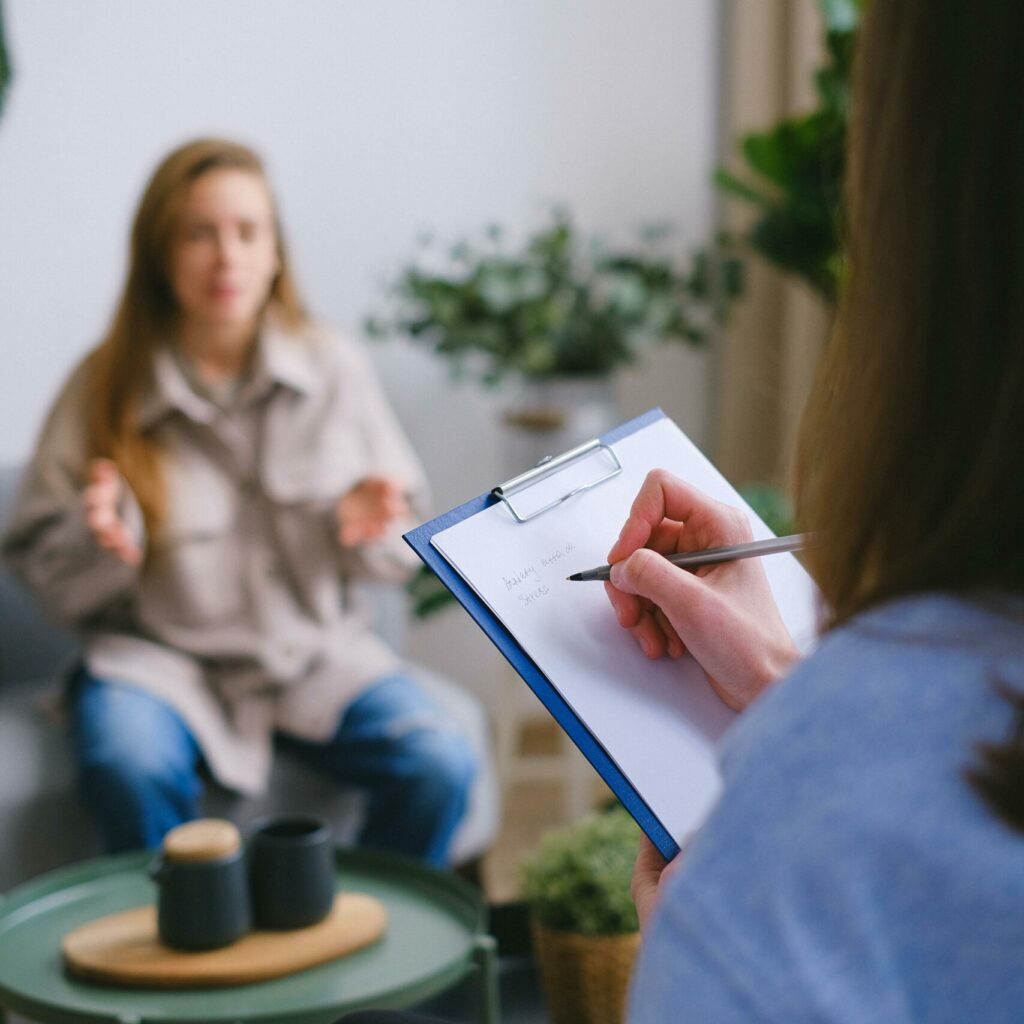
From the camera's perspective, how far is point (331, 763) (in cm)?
187

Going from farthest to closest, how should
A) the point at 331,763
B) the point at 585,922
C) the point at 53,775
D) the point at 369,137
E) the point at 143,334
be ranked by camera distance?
Answer: the point at 369,137
the point at 143,334
the point at 331,763
the point at 53,775
the point at 585,922

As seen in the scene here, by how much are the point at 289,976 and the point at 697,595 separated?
0.70 m

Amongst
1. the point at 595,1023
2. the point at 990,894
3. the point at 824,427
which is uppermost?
the point at 824,427

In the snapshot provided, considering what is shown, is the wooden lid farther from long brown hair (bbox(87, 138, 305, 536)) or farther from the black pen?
long brown hair (bbox(87, 138, 305, 536))

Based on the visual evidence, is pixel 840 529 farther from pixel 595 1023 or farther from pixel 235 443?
pixel 235 443

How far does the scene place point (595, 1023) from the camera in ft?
5.08

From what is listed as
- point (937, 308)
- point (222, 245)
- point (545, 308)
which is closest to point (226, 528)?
point (222, 245)

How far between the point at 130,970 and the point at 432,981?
0.28 m

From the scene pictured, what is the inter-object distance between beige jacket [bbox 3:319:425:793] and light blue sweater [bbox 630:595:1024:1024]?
1.54 metres

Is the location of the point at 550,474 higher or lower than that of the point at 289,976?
higher

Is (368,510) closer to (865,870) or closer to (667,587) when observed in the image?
(667,587)

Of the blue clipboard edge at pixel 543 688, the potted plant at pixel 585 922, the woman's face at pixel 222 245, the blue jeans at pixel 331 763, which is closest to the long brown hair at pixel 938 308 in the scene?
the blue clipboard edge at pixel 543 688

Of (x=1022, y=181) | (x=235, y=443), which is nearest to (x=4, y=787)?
(x=235, y=443)

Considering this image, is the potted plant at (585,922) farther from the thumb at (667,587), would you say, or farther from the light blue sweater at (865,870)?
the light blue sweater at (865,870)
